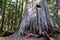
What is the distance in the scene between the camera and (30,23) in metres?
4.97

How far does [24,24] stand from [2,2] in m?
2.55

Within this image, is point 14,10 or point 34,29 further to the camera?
point 14,10

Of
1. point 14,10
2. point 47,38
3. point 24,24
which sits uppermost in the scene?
point 14,10

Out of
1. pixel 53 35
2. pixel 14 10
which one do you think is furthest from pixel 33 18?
pixel 14 10

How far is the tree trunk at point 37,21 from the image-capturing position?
491 centimetres

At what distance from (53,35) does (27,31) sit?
2.91 ft

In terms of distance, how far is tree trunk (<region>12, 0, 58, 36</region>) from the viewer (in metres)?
4.91

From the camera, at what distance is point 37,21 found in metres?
4.93

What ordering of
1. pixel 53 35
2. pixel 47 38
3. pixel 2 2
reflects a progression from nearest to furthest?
pixel 47 38 → pixel 53 35 → pixel 2 2

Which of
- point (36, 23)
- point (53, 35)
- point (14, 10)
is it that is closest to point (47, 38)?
point (53, 35)

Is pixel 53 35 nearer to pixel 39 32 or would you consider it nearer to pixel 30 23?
pixel 39 32

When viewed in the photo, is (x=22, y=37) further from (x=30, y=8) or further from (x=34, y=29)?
(x=30, y=8)

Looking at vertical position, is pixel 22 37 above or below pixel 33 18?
below

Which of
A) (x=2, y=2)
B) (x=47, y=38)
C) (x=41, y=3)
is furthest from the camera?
(x=2, y=2)
